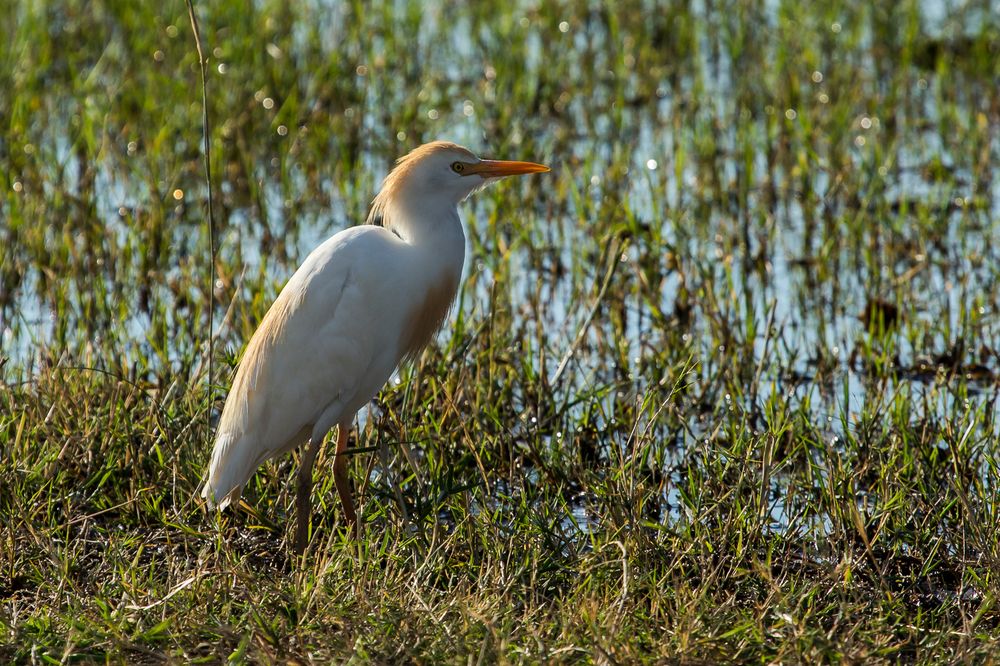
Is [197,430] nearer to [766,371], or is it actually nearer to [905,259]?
[766,371]

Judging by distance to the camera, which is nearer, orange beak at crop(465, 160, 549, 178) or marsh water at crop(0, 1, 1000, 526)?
orange beak at crop(465, 160, 549, 178)

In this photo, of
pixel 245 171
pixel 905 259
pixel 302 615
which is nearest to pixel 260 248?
pixel 245 171

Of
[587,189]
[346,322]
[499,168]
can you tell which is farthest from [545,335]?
[587,189]

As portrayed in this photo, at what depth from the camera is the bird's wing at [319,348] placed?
3945 mm

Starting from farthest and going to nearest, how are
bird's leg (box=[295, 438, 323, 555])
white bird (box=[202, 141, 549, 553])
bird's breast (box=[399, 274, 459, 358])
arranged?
bird's breast (box=[399, 274, 459, 358]), white bird (box=[202, 141, 549, 553]), bird's leg (box=[295, 438, 323, 555])

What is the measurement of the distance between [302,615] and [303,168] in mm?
4162

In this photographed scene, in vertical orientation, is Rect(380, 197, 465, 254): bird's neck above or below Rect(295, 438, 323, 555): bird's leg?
above

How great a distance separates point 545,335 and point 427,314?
1074 mm

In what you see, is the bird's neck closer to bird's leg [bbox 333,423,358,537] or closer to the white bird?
the white bird

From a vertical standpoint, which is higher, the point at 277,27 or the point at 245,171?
the point at 277,27

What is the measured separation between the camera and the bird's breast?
405cm

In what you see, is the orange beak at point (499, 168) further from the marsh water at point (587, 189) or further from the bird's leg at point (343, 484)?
the bird's leg at point (343, 484)

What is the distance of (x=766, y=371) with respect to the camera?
514 cm

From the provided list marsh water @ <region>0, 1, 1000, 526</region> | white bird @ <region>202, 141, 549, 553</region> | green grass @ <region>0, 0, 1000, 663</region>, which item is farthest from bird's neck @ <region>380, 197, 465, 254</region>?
marsh water @ <region>0, 1, 1000, 526</region>
